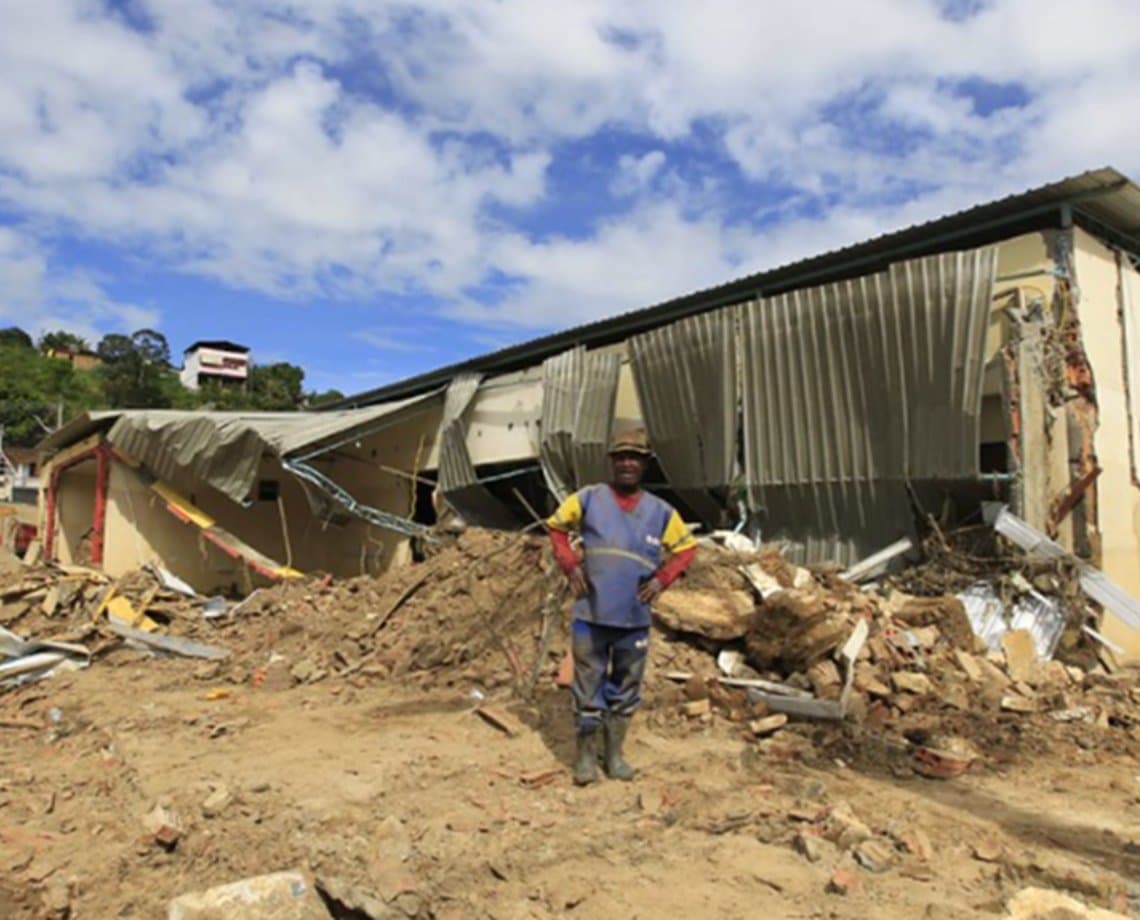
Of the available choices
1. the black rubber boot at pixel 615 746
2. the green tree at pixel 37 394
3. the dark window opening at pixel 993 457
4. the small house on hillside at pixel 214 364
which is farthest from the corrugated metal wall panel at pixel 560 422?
the small house on hillside at pixel 214 364

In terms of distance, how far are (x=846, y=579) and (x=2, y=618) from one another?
946cm

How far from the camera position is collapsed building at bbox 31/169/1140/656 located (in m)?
7.53

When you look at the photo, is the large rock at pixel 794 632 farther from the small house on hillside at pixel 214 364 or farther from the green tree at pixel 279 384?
the small house on hillside at pixel 214 364

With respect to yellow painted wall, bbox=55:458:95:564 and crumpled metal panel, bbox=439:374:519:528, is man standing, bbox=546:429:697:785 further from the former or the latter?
yellow painted wall, bbox=55:458:95:564

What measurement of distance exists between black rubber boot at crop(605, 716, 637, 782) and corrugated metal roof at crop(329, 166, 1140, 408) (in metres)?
6.24

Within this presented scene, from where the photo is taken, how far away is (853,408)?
824 centimetres

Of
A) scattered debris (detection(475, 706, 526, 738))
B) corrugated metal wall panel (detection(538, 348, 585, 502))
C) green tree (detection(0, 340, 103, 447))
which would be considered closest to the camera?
scattered debris (detection(475, 706, 526, 738))

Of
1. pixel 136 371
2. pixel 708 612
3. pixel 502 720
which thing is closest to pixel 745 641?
pixel 708 612

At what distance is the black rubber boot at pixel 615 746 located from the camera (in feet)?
14.9

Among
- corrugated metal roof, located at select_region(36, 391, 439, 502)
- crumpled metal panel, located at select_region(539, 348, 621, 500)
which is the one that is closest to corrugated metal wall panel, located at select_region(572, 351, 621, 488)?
crumpled metal panel, located at select_region(539, 348, 621, 500)

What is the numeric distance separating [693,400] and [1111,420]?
14.0 ft

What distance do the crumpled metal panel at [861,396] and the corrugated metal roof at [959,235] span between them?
0.78 metres

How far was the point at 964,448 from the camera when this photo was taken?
738 cm

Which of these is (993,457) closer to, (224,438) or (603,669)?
(603,669)
